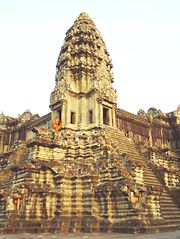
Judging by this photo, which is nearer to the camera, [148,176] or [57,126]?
[148,176]

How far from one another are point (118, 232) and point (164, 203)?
656cm

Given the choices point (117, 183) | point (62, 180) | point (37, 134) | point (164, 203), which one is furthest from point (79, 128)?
point (164, 203)

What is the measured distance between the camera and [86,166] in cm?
2269

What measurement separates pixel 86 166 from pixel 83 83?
11558 mm

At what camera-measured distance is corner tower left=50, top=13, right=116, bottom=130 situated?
28.5 metres

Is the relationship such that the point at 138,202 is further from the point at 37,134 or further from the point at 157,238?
the point at 37,134

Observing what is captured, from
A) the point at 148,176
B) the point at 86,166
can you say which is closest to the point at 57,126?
the point at 86,166

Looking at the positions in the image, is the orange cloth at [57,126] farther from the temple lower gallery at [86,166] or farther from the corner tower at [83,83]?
the corner tower at [83,83]

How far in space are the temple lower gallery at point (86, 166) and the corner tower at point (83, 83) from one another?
0.38 ft

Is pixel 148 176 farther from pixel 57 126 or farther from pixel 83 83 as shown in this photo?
pixel 83 83

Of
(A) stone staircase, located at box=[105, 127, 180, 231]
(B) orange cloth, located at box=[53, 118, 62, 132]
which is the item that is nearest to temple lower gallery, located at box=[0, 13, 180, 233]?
(B) orange cloth, located at box=[53, 118, 62, 132]

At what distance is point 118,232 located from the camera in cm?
1758

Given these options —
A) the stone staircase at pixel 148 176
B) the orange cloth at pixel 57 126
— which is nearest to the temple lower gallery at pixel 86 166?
the orange cloth at pixel 57 126

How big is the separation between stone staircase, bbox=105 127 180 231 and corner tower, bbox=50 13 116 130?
2.19 m
